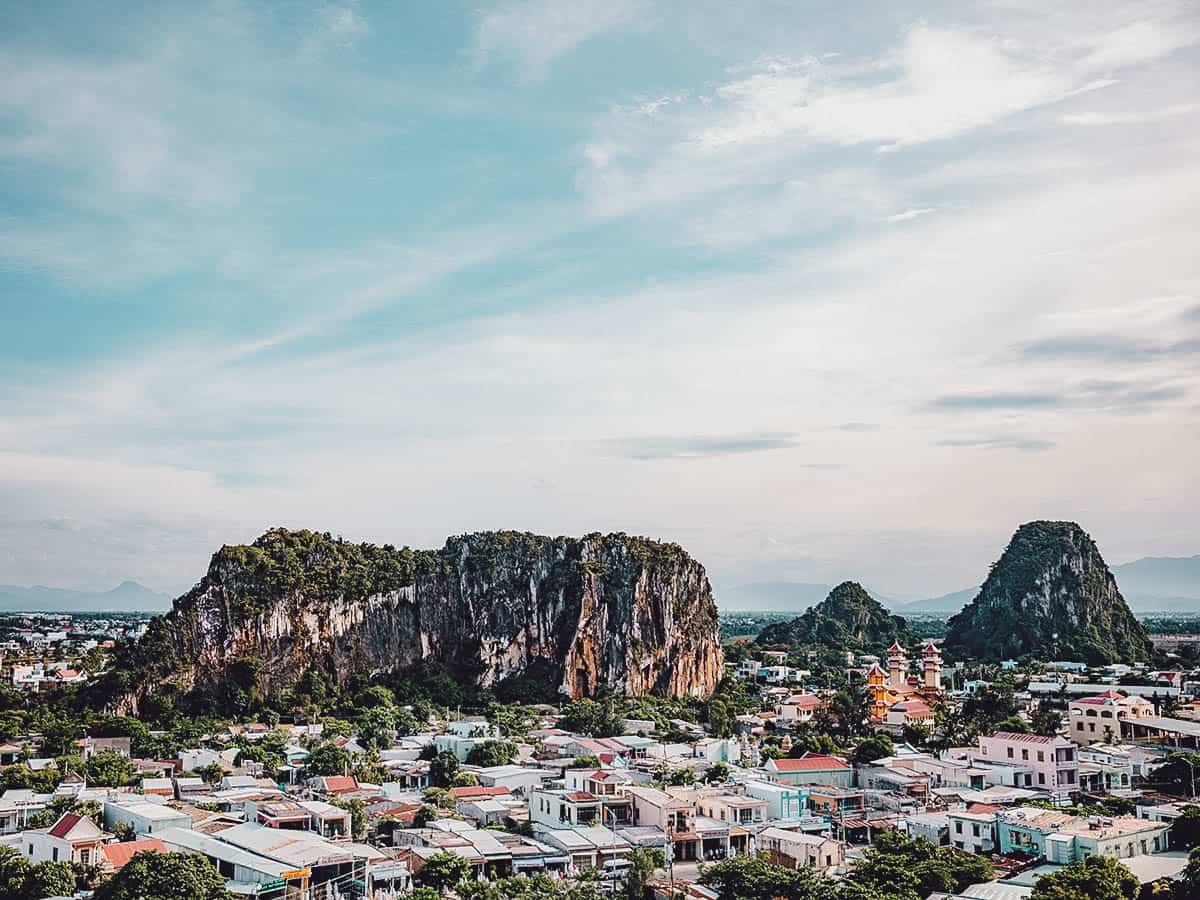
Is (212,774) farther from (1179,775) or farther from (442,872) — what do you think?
(1179,775)

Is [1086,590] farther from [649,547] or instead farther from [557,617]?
[557,617]

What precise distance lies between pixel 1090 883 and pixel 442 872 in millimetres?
11194

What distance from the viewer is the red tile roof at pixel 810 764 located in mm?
31438

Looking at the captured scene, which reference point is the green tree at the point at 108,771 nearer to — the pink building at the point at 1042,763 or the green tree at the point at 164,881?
the green tree at the point at 164,881

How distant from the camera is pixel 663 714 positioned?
47.7 metres

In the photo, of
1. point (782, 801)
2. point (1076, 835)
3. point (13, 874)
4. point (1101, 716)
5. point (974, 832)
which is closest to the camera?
point (13, 874)

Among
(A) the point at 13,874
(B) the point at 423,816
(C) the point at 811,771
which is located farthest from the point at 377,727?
(A) the point at 13,874

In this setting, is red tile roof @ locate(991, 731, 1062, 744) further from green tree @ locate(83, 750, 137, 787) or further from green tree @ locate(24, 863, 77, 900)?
green tree @ locate(83, 750, 137, 787)

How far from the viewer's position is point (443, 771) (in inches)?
1243

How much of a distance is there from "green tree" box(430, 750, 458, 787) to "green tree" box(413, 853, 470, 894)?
995 cm

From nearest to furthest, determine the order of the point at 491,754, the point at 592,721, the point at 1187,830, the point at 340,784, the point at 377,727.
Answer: the point at 1187,830 < the point at 340,784 < the point at 491,754 < the point at 377,727 < the point at 592,721

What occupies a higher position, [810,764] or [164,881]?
[164,881]

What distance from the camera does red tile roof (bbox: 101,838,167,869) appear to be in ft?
68.0

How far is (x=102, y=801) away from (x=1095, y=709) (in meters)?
32.1
